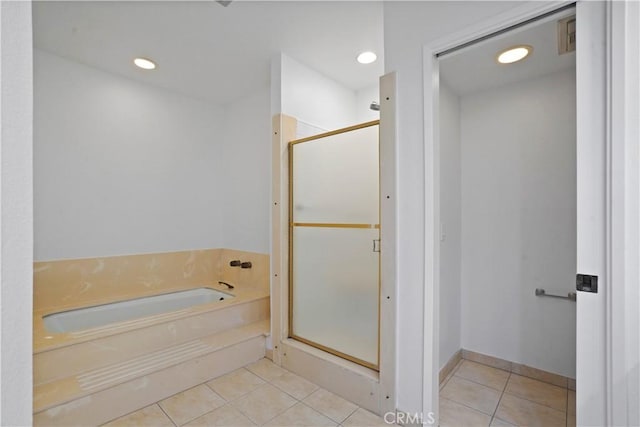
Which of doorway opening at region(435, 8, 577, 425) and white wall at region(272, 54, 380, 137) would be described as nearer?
doorway opening at region(435, 8, 577, 425)

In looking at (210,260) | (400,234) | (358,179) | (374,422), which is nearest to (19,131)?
(400,234)

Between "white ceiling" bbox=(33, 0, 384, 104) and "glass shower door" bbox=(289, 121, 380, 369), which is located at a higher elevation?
"white ceiling" bbox=(33, 0, 384, 104)

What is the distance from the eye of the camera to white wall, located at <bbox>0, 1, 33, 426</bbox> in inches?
16.2

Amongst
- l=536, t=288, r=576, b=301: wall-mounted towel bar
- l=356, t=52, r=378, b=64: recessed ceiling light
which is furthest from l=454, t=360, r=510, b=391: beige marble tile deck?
l=356, t=52, r=378, b=64: recessed ceiling light

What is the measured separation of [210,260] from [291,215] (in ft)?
5.21

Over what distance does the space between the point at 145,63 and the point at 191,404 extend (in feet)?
8.78

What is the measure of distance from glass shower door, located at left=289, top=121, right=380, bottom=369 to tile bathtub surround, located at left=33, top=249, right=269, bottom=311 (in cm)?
87

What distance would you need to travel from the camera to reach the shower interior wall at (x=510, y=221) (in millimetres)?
2197

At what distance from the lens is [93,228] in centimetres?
279

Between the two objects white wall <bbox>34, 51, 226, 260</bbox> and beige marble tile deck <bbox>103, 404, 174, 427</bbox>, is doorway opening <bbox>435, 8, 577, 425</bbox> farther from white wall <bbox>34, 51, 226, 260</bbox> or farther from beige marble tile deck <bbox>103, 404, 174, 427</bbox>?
white wall <bbox>34, 51, 226, 260</bbox>

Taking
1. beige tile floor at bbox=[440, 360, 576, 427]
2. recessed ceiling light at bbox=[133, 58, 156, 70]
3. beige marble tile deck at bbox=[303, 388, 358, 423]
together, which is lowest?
beige tile floor at bbox=[440, 360, 576, 427]

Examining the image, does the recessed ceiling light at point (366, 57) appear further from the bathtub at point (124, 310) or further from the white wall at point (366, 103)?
the bathtub at point (124, 310)

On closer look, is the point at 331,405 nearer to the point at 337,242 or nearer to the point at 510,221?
the point at 337,242

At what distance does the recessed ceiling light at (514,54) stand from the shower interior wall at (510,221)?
0.41 metres
